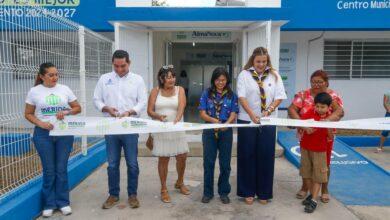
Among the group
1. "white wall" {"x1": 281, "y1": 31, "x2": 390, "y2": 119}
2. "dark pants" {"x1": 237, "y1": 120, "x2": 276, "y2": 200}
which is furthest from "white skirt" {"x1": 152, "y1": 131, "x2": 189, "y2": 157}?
"white wall" {"x1": 281, "y1": 31, "x2": 390, "y2": 119}

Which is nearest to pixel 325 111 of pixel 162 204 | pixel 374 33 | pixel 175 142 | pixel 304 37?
pixel 175 142

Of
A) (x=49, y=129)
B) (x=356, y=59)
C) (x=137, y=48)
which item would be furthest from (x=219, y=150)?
(x=356, y=59)

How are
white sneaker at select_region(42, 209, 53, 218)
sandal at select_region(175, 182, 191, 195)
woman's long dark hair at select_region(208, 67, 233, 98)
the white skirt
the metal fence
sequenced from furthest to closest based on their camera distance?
sandal at select_region(175, 182, 191, 195), the white skirt, woman's long dark hair at select_region(208, 67, 233, 98), white sneaker at select_region(42, 209, 53, 218), the metal fence

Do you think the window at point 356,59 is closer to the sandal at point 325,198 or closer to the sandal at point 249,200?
the sandal at point 325,198

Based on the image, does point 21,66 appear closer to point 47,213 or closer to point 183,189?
point 47,213

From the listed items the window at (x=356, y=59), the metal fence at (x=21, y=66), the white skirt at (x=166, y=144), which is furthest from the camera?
the window at (x=356, y=59)

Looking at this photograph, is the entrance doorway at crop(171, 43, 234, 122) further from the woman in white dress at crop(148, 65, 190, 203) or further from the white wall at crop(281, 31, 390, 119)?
the woman in white dress at crop(148, 65, 190, 203)

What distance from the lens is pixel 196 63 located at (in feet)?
40.5

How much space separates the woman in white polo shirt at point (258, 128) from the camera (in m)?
4.09

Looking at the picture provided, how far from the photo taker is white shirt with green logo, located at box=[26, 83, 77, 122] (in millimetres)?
3691

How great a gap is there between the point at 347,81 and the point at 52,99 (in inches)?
322

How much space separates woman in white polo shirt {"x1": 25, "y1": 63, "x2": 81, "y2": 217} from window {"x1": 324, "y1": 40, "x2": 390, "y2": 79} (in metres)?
7.75

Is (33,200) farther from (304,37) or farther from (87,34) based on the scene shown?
(304,37)

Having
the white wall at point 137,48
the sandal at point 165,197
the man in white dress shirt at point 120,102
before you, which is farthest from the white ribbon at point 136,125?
the white wall at point 137,48
